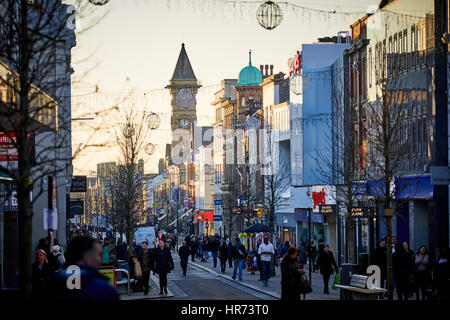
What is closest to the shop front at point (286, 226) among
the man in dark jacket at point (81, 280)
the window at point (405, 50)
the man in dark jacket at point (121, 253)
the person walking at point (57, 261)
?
the window at point (405, 50)

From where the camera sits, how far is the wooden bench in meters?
20.4

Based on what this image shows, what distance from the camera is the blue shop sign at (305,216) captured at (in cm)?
5825

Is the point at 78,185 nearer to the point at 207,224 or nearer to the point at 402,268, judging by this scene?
the point at 402,268

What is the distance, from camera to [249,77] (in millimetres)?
110812

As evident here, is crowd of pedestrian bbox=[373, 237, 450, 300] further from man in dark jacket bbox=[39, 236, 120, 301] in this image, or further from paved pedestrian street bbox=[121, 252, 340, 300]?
man in dark jacket bbox=[39, 236, 120, 301]

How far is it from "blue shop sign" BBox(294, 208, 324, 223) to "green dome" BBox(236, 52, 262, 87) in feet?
151

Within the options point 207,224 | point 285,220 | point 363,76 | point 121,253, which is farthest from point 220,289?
point 207,224

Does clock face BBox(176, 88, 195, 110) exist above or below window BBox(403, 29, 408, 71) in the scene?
above

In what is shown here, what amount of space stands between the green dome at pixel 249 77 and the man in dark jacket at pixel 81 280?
335ft

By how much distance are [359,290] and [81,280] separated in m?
13.9

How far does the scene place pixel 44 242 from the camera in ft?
83.6

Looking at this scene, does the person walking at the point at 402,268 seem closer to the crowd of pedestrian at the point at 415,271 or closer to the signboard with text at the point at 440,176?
the crowd of pedestrian at the point at 415,271

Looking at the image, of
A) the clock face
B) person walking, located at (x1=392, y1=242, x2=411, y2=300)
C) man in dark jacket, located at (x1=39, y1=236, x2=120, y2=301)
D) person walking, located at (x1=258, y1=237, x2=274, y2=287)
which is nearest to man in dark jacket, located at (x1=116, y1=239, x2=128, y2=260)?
person walking, located at (x1=258, y1=237, x2=274, y2=287)
